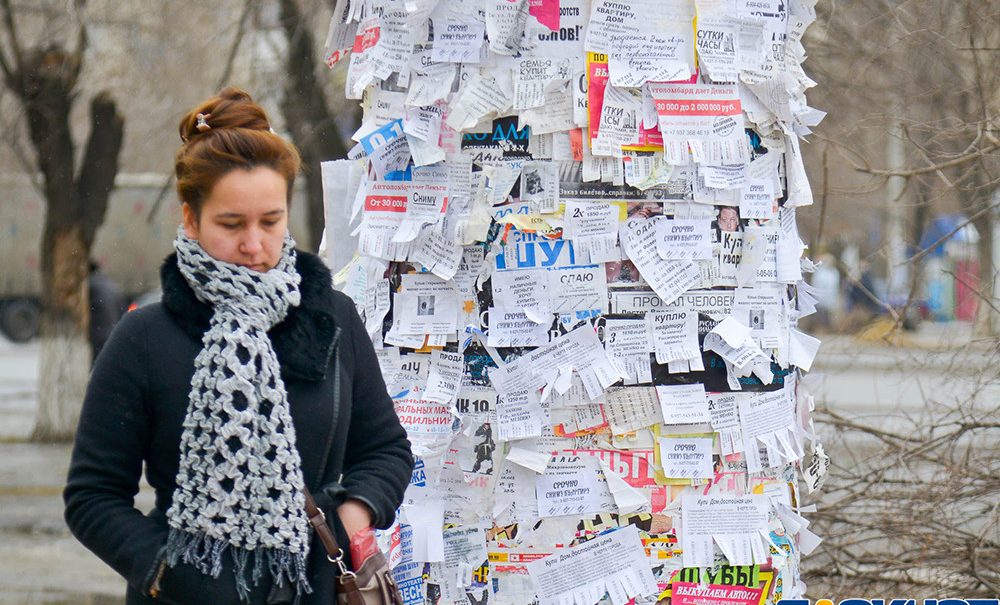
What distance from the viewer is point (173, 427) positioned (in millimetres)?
2273

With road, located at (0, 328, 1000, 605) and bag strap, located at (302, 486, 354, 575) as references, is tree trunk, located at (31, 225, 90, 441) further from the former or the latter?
bag strap, located at (302, 486, 354, 575)

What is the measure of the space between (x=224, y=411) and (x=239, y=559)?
26 centimetres

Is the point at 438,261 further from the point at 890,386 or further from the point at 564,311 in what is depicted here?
the point at 890,386

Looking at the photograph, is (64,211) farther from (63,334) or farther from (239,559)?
(239,559)

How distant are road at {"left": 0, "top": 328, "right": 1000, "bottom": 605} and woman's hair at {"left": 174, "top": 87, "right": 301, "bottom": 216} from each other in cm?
238

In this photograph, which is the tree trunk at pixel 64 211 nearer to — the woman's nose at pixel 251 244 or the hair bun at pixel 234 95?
the hair bun at pixel 234 95

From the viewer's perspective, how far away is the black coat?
2.24 metres

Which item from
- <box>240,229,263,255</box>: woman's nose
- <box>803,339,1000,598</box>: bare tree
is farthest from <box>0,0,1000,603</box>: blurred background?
<box>240,229,263,255</box>: woman's nose

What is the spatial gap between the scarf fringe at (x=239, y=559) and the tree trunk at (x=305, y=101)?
704cm

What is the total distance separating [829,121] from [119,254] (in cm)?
2018

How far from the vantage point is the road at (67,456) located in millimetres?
5002

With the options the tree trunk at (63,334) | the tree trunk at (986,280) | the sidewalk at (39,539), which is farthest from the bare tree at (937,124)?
the tree trunk at (63,334)

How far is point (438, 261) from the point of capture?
3.14 metres

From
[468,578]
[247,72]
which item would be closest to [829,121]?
[247,72]
